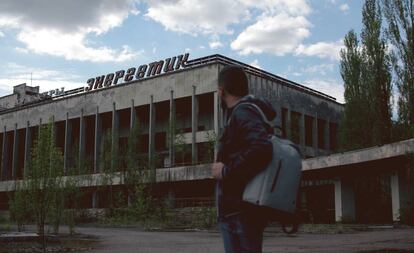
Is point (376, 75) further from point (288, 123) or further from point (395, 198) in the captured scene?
point (288, 123)

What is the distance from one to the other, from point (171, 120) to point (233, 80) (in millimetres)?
37133

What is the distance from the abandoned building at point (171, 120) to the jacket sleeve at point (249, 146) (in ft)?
99.3

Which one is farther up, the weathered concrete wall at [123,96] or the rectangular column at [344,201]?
the weathered concrete wall at [123,96]

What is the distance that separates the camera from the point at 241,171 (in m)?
2.60

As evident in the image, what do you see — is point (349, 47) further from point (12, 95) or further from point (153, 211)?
point (12, 95)

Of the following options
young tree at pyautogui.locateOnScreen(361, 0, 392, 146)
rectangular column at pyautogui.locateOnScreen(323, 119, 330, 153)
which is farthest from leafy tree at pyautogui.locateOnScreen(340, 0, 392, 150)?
rectangular column at pyautogui.locateOnScreen(323, 119, 330, 153)

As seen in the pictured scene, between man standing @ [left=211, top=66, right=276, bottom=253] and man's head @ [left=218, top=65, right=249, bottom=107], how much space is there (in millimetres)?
118

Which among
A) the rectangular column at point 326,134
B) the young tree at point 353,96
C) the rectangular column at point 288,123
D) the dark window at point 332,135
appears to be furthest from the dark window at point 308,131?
the young tree at point 353,96

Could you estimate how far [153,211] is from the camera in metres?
30.2

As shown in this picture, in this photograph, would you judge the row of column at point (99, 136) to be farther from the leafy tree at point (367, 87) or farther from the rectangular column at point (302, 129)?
the leafy tree at point (367, 87)

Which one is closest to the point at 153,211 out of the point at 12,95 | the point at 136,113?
the point at 136,113

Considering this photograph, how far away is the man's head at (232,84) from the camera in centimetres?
292

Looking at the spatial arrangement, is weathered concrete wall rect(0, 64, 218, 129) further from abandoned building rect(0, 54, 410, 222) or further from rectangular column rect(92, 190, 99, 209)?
rectangular column rect(92, 190, 99, 209)

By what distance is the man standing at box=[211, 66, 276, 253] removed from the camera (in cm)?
259
